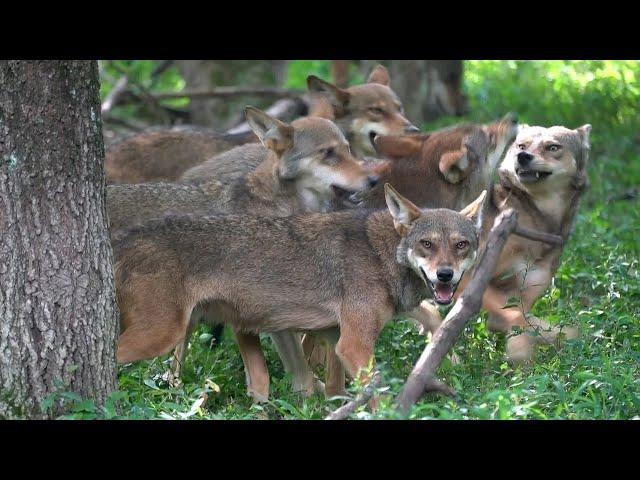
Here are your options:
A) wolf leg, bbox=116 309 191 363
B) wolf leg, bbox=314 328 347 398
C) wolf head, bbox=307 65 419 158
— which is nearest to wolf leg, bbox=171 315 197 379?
wolf leg, bbox=116 309 191 363

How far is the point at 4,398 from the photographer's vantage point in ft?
18.5

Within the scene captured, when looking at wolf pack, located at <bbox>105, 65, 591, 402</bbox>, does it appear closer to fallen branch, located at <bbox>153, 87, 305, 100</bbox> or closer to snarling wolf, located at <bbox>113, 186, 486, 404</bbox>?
snarling wolf, located at <bbox>113, 186, 486, 404</bbox>

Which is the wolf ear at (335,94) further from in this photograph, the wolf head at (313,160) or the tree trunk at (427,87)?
the tree trunk at (427,87)

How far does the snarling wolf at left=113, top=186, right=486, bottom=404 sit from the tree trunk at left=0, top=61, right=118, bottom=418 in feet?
2.77

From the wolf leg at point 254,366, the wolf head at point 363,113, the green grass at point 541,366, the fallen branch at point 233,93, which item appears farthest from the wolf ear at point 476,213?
the fallen branch at point 233,93

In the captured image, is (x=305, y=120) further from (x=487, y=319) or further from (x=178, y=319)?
(x=178, y=319)

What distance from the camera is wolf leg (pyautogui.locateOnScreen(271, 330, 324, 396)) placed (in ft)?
25.1

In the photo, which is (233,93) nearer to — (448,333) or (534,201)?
(534,201)

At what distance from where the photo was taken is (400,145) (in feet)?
29.9

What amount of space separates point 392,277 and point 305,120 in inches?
96.4

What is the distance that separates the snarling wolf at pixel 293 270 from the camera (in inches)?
263

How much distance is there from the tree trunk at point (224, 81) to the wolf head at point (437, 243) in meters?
9.74

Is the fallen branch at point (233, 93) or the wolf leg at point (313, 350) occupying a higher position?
the fallen branch at point (233, 93)

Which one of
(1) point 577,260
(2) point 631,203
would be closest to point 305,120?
(1) point 577,260
